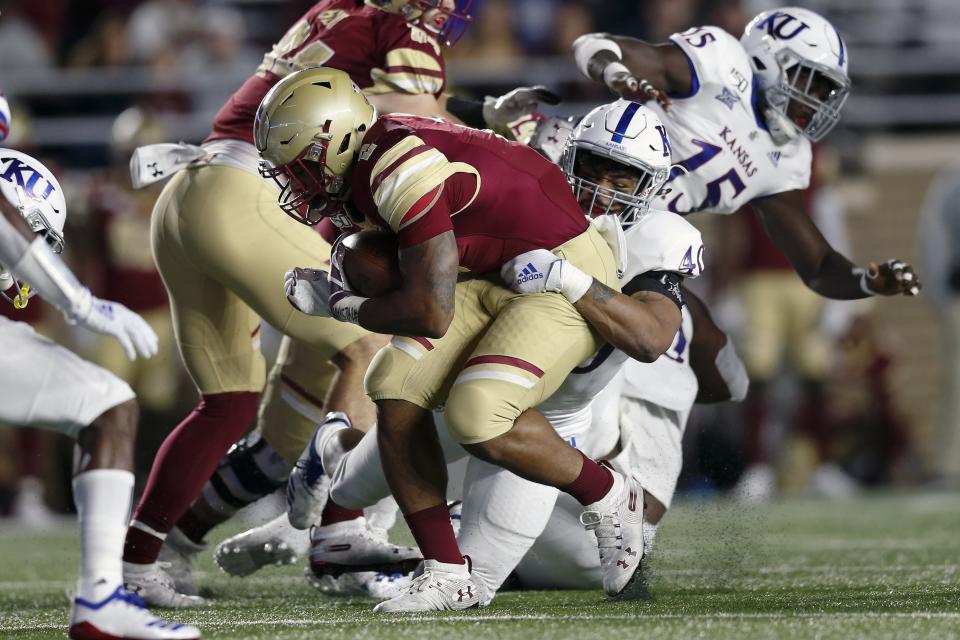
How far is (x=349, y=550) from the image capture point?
420 cm

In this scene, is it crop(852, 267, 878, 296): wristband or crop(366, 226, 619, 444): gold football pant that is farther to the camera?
crop(852, 267, 878, 296): wristband

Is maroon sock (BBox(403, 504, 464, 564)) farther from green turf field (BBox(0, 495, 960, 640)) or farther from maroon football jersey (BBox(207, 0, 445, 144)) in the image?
maroon football jersey (BBox(207, 0, 445, 144))

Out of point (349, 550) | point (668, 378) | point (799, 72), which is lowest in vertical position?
point (349, 550)

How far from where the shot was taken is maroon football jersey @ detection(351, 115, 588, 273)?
139 inches

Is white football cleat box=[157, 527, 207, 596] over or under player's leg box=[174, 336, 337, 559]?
under

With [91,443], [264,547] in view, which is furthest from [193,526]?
[91,443]

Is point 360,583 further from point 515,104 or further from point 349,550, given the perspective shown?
point 515,104

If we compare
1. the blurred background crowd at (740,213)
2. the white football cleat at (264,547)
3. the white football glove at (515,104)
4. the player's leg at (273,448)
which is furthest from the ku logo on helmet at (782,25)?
the blurred background crowd at (740,213)

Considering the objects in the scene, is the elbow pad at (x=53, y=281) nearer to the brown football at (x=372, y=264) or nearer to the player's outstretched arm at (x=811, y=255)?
the brown football at (x=372, y=264)

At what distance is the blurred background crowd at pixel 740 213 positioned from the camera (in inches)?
345

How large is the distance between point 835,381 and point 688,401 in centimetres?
531

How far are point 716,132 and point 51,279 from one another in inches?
98.9

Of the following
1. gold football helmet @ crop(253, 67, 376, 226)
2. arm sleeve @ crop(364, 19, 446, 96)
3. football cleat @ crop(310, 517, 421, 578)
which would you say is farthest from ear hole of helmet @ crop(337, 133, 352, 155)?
football cleat @ crop(310, 517, 421, 578)

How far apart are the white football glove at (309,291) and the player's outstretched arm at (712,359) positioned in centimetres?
132
